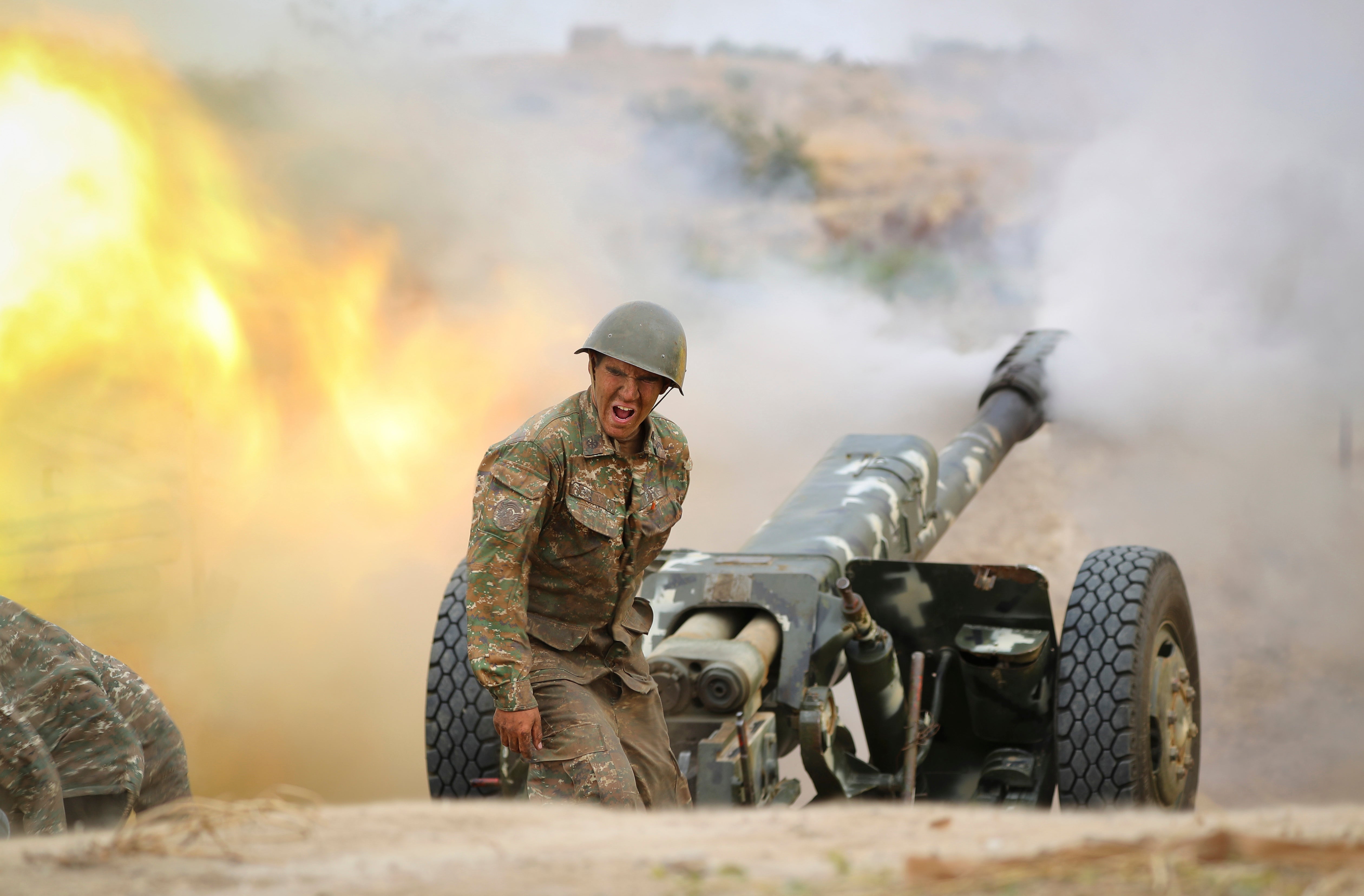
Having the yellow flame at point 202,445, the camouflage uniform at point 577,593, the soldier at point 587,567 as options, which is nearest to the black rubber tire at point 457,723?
the soldier at point 587,567

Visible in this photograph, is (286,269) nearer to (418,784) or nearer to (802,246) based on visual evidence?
(418,784)

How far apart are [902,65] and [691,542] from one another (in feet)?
48.1

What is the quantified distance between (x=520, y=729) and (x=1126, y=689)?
1.83 m

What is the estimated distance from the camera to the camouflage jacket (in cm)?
318

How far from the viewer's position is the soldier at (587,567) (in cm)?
318

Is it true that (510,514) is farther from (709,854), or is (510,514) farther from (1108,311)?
(1108,311)

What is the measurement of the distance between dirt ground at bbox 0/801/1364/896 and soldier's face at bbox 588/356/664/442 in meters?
1.52

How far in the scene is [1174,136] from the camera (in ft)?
47.0

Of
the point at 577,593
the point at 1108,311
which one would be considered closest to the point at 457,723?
the point at 577,593

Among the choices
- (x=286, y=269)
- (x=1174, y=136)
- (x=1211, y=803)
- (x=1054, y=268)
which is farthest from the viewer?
Result: (x=1054, y=268)

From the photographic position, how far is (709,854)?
1.64 m

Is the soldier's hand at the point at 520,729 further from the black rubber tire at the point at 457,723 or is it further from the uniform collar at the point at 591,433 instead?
the black rubber tire at the point at 457,723

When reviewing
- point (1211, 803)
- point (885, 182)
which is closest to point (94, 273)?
point (1211, 803)

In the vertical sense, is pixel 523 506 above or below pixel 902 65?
below
